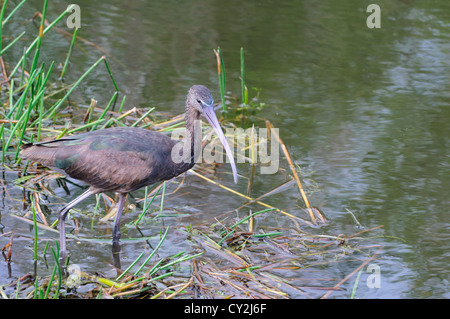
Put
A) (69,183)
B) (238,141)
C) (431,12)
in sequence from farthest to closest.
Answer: (431,12)
(238,141)
(69,183)

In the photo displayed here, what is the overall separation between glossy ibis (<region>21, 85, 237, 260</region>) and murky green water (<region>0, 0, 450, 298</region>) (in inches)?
21.6

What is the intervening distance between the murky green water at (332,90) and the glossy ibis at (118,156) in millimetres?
547

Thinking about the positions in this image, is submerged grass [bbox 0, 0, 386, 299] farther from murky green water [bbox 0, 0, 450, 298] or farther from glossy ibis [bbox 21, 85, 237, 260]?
glossy ibis [bbox 21, 85, 237, 260]

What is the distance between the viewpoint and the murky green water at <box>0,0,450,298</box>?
18.3 feet

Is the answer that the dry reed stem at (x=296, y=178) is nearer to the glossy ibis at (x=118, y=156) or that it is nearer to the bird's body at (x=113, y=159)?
the glossy ibis at (x=118, y=156)

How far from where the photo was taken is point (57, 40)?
923 cm

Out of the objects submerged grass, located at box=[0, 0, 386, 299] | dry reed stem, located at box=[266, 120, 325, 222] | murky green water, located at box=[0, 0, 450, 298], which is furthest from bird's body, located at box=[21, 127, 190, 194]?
dry reed stem, located at box=[266, 120, 325, 222]

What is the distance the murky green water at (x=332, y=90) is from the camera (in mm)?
5578

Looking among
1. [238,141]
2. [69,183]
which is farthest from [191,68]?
[69,183]
